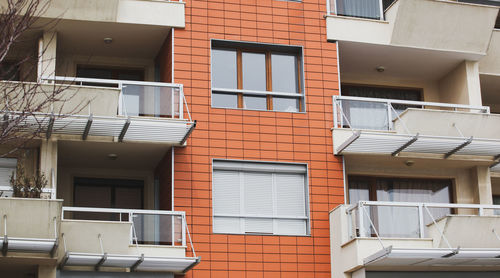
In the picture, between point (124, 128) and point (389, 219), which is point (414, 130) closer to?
point (389, 219)

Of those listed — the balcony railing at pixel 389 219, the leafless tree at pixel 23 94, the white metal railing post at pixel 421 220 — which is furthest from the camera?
the white metal railing post at pixel 421 220

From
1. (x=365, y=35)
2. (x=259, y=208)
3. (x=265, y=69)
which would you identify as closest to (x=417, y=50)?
(x=365, y=35)

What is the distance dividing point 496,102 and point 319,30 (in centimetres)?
770

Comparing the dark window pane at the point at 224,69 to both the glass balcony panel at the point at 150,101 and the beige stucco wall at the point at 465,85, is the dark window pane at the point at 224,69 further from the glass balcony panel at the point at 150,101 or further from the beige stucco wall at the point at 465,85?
the beige stucco wall at the point at 465,85

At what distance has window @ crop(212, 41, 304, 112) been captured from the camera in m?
25.1

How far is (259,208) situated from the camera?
79.3ft

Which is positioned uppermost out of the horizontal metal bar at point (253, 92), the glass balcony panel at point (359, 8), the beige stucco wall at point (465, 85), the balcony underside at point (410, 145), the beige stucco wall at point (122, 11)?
the glass balcony panel at point (359, 8)

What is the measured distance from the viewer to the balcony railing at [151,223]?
2208 cm

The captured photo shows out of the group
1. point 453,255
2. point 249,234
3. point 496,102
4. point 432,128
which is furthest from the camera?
point 496,102

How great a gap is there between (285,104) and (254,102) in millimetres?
876

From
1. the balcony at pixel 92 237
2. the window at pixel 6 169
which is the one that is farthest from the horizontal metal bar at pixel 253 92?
the window at pixel 6 169

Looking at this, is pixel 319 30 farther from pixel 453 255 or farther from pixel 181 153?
pixel 453 255

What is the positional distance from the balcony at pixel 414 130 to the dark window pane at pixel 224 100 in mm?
2813

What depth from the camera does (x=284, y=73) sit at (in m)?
25.8
